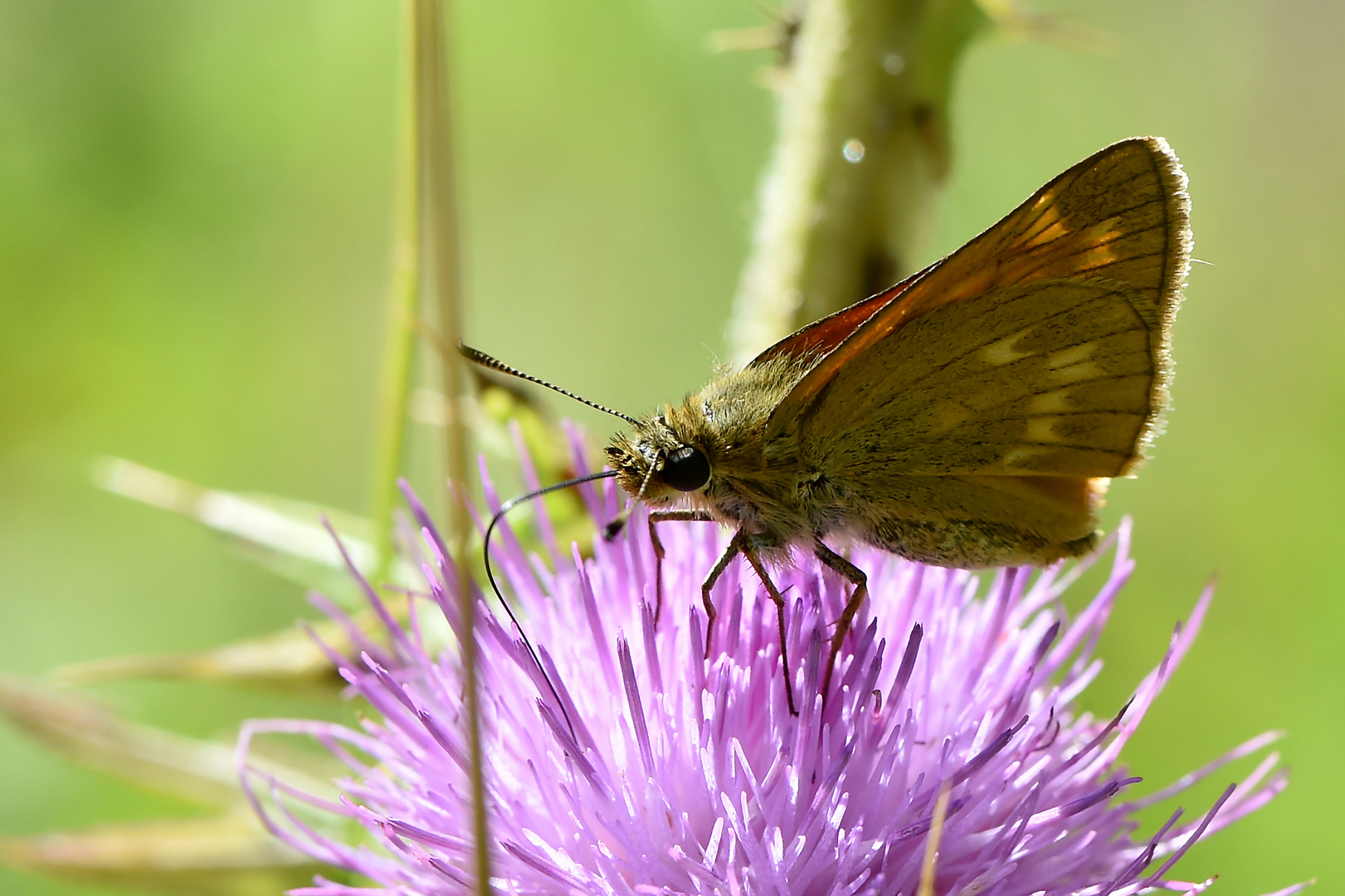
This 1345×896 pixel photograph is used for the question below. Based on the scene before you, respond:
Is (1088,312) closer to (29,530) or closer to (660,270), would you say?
(660,270)

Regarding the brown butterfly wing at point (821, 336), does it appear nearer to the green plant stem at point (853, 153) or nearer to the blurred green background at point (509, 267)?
the green plant stem at point (853, 153)

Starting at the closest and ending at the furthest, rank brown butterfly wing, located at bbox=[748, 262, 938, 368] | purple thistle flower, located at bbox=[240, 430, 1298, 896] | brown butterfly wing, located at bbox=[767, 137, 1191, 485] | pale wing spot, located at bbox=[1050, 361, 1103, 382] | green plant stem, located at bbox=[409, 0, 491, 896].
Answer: green plant stem, located at bbox=[409, 0, 491, 896], purple thistle flower, located at bbox=[240, 430, 1298, 896], brown butterfly wing, located at bbox=[767, 137, 1191, 485], pale wing spot, located at bbox=[1050, 361, 1103, 382], brown butterfly wing, located at bbox=[748, 262, 938, 368]

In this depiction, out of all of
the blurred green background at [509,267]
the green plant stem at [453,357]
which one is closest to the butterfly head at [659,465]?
the green plant stem at [453,357]

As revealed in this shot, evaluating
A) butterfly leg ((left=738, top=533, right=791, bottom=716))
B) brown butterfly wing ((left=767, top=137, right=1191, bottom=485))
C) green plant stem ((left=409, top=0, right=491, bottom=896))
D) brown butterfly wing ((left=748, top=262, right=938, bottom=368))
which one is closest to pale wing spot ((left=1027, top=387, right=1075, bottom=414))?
brown butterfly wing ((left=767, top=137, right=1191, bottom=485))

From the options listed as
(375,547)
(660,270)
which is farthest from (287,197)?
(375,547)

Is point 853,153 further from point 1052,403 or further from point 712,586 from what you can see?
point 712,586

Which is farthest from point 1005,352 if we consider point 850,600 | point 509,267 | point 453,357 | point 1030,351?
point 509,267

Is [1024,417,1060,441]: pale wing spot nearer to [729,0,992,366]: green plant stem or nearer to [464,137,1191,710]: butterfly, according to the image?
[464,137,1191,710]: butterfly
